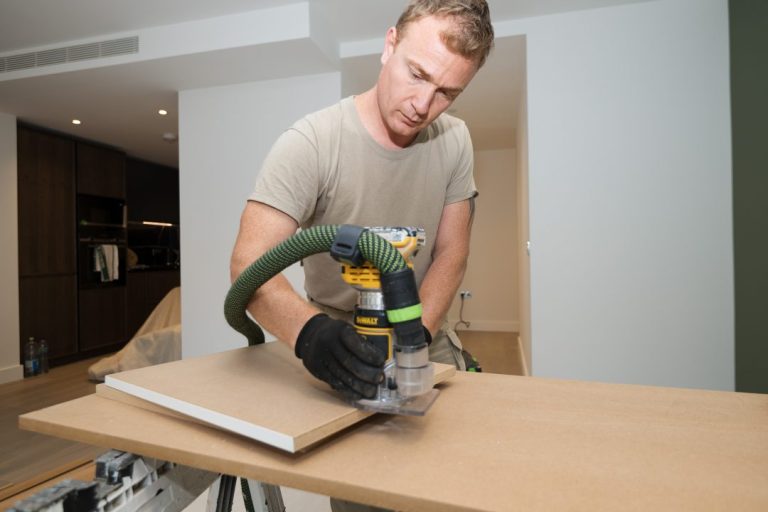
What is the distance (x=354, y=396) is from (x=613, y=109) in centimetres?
281

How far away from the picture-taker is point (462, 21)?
0.91 metres

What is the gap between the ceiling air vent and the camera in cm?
314

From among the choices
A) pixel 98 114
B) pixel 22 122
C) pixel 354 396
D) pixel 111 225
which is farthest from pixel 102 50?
pixel 354 396

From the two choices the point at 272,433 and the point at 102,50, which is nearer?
the point at 272,433

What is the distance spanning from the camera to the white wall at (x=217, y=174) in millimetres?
3482

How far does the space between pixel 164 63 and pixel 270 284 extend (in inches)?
118

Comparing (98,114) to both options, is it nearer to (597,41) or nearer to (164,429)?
(597,41)

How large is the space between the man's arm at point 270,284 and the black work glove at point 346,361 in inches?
4.5

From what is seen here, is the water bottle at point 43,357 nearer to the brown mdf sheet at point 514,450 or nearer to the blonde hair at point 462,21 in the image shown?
the brown mdf sheet at point 514,450

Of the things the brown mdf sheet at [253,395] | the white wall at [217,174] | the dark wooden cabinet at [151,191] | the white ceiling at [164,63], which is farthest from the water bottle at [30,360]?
the brown mdf sheet at [253,395]

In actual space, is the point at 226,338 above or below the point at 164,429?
below

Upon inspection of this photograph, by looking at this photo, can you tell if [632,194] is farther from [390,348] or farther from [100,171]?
[100,171]

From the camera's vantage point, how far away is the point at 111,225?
17.6 ft

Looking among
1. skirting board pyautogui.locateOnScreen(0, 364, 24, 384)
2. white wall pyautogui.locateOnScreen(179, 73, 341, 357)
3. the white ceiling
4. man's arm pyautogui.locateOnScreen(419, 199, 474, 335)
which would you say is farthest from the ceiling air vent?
man's arm pyautogui.locateOnScreen(419, 199, 474, 335)
